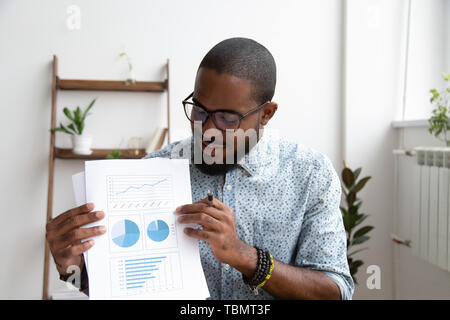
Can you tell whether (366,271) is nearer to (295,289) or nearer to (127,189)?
(295,289)

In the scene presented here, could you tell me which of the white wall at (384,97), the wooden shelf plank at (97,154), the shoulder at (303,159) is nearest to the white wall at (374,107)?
the white wall at (384,97)

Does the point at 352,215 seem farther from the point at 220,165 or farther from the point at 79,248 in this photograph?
the point at 79,248

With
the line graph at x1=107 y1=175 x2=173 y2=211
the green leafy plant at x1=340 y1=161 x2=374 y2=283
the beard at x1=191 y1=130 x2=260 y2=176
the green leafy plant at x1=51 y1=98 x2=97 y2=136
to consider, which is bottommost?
the green leafy plant at x1=340 y1=161 x2=374 y2=283

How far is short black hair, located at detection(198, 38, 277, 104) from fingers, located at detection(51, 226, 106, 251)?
18.1 inches

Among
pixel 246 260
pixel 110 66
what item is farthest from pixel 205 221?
pixel 110 66

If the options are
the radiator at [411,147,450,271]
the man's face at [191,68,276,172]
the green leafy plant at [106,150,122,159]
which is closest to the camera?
the man's face at [191,68,276,172]

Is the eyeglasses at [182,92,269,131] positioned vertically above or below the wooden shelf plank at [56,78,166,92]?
below

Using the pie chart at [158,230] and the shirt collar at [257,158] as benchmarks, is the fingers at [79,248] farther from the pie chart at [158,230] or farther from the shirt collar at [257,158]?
the shirt collar at [257,158]

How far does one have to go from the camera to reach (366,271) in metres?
2.58

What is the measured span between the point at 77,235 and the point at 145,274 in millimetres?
160

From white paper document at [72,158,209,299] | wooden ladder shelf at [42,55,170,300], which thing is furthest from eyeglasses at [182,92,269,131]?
wooden ladder shelf at [42,55,170,300]

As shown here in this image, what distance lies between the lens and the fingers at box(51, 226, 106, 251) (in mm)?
801

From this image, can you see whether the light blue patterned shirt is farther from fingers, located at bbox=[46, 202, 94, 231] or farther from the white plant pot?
the white plant pot

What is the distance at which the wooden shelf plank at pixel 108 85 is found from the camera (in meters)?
2.36
